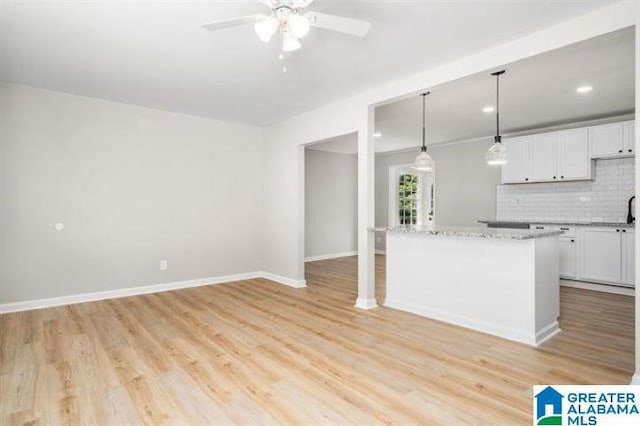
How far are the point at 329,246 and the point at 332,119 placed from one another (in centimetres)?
411

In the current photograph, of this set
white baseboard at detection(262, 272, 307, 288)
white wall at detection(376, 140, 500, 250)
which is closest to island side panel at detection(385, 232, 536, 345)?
white baseboard at detection(262, 272, 307, 288)

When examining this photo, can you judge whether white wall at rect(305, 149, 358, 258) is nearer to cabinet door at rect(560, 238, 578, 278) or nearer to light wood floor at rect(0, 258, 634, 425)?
light wood floor at rect(0, 258, 634, 425)

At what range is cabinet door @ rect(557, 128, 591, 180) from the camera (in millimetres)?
5219

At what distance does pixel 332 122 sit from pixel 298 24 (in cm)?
270

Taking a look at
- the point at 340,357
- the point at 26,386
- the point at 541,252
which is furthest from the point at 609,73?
the point at 26,386

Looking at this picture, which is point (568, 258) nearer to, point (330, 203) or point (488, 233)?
point (488, 233)

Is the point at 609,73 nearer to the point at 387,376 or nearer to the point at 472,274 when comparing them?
the point at 472,274

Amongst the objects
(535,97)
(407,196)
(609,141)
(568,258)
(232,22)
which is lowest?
(568,258)

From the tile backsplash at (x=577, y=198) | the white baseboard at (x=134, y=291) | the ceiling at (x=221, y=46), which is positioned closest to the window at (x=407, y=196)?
the tile backsplash at (x=577, y=198)

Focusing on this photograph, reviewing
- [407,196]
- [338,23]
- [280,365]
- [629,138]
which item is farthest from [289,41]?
[407,196]

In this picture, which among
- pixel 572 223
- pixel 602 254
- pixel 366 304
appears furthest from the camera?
pixel 572 223

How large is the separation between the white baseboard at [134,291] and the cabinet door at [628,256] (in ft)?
14.5

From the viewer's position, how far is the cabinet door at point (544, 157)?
552cm

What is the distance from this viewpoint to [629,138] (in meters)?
4.86
